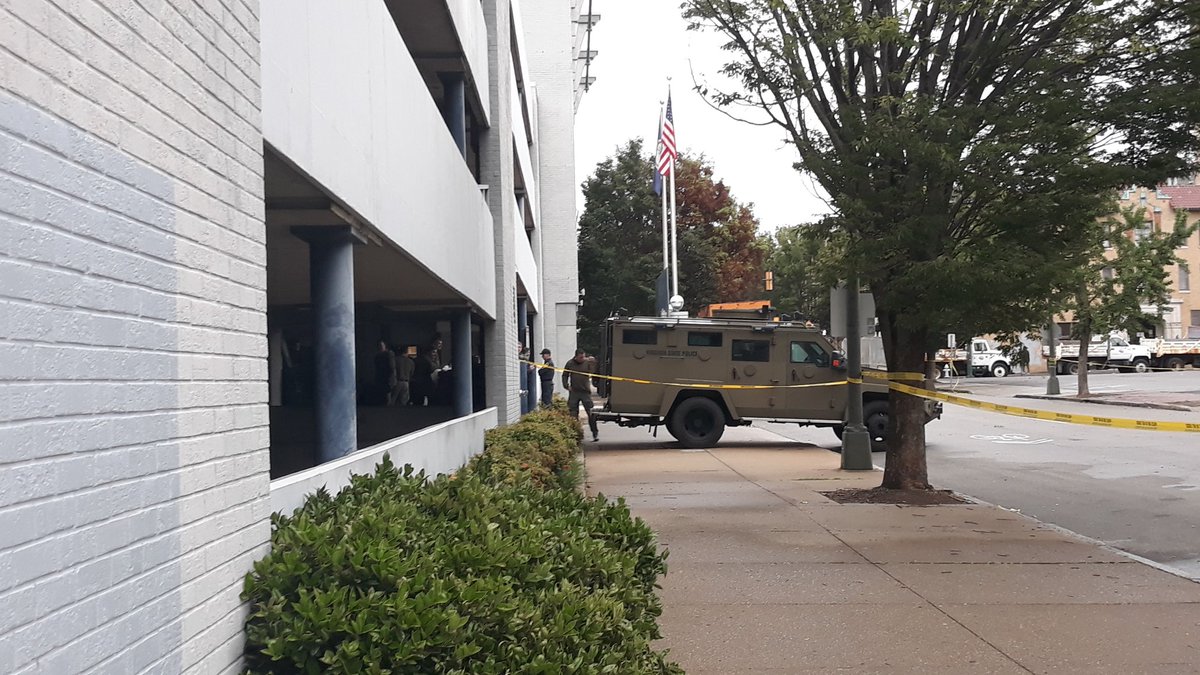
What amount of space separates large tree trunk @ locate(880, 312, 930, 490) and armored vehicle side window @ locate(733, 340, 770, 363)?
718 cm

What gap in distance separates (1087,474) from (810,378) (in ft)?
18.1

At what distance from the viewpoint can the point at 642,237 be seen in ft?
163

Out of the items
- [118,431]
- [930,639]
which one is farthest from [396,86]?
[118,431]

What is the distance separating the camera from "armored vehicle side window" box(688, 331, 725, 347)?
20.5m

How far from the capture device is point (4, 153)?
8.28 ft

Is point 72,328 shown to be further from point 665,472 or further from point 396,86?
point 665,472

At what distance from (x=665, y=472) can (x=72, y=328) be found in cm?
1364

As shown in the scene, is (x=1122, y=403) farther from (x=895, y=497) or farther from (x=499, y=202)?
(x=499, y=202)

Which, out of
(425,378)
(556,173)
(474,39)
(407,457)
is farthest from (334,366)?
(556,173)

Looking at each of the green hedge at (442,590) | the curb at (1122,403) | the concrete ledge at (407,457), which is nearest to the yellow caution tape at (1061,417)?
the concrete ledge at (407,457)

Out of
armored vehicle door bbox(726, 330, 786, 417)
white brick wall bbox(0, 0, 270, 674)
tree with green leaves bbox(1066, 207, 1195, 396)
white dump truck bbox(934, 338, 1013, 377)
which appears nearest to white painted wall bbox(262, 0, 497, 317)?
white brick wall bbox(0, 0, 270, 674)

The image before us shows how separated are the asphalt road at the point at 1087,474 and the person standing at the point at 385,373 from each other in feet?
27.1

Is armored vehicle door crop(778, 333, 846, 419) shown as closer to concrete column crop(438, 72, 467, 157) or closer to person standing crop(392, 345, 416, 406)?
person standing crop(392, 345, 416, 406)

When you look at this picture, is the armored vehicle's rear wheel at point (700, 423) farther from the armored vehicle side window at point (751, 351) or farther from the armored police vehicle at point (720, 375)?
the armored vehicle side window at point (751, 351)
